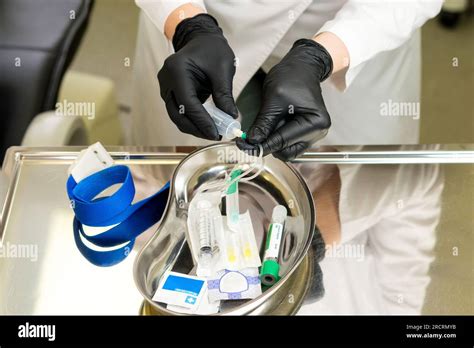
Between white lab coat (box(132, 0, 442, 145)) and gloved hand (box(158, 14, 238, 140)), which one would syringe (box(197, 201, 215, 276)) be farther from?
white lab coat (box(132, 0, 442, 145))

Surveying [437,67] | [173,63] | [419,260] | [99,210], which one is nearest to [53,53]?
[173,63]

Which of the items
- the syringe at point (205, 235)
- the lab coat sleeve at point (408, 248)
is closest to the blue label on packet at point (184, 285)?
the syringe at point (205, 235)

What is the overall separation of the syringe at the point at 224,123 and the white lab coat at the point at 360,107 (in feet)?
0.54

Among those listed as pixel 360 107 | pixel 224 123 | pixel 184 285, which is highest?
pixel 360 107

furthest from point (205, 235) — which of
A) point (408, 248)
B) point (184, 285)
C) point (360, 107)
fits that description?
point (360, 107)

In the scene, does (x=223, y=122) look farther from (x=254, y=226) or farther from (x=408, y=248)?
(x=408, y=248)

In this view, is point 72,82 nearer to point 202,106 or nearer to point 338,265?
point 202,106

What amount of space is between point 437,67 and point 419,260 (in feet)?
4.82

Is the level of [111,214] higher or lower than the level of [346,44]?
lower

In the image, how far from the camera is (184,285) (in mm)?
872

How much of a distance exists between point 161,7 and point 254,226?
0.50 metres

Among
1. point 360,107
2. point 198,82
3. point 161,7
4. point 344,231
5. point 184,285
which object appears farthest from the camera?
point 360,107

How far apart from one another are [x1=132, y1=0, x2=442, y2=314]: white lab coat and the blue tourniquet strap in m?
0.29

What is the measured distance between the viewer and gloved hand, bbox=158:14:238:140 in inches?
40.1
